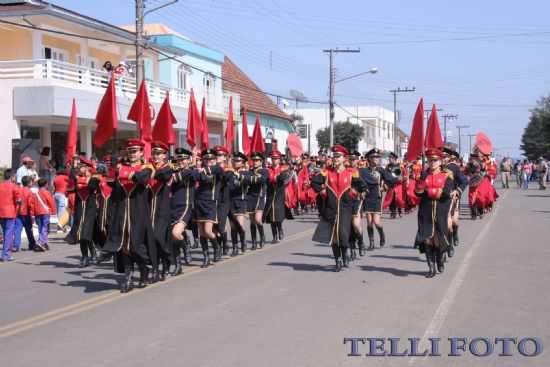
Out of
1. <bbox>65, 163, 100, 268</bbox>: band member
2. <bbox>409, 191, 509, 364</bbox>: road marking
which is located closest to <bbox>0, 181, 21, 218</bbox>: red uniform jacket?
<bbox>65, 163, 100, 268</bbox>: band member

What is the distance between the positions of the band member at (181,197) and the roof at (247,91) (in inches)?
1327

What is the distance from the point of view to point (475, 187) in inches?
845

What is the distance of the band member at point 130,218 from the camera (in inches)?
377

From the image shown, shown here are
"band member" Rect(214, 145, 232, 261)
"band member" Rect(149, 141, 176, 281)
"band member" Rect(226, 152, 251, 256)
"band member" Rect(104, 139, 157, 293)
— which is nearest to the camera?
"band member" Rect(104, 139, 157, 293)

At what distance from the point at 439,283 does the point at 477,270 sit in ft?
4.61

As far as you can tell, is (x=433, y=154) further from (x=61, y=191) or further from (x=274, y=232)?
(x=61, y=191)

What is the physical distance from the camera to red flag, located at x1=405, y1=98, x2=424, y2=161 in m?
13.8

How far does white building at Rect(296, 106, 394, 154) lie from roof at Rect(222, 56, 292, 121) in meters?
24.5

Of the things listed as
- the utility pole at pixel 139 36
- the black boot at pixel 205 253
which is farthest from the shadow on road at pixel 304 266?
the utility pole at pixel 139 36

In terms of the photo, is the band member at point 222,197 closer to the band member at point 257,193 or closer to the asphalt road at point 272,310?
the asphalt road at point 272,310

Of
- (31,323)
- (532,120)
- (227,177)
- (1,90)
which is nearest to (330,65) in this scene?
(1,90)

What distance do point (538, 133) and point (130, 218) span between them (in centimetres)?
8062

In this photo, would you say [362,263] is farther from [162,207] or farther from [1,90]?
[1,90]

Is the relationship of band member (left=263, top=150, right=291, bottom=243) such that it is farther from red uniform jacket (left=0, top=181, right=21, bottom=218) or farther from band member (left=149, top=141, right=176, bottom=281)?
band member (left=149, top=141, right=176, bottom=281)
